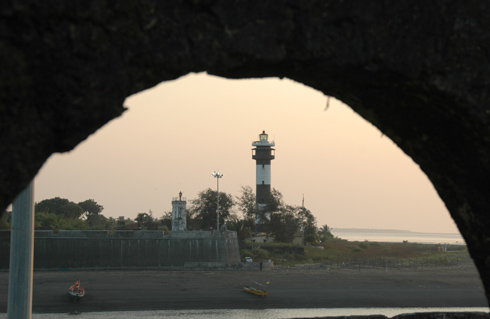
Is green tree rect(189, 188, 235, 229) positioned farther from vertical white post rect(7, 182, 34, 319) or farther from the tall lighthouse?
vertical white post rect(7, 182, 34, 319)

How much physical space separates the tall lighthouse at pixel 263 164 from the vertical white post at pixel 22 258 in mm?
54418

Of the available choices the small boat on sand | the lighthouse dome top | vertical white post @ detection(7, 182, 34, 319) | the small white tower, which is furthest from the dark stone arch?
the lighthouse dome top

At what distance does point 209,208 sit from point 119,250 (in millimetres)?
21025

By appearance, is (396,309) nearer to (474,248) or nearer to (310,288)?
(310,288)

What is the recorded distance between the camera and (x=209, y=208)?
188 ft

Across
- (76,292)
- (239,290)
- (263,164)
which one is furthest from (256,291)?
(263,164)

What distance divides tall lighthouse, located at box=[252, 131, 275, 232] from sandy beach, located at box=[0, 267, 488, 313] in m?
25.7

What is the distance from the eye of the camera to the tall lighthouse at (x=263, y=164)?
63062 mm

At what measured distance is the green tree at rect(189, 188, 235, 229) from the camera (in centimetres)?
5669

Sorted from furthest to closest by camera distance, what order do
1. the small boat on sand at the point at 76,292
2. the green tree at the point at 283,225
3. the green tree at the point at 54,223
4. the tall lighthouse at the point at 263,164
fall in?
the tall lighthouse at the point at 263,164, the green tree at the point at 283,225, the green tree at the point at 54,223, the small boat on sand at the point at 76,292

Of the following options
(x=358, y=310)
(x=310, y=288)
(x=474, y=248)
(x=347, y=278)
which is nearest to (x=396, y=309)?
(x=358, y=310)

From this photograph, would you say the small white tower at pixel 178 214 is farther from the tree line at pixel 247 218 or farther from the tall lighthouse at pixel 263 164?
the tall lighthouse at pixel 263 164

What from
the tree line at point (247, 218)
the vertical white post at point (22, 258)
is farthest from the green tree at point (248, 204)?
the vertical white post at point (22, 258)

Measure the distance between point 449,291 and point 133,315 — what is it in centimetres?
1815
